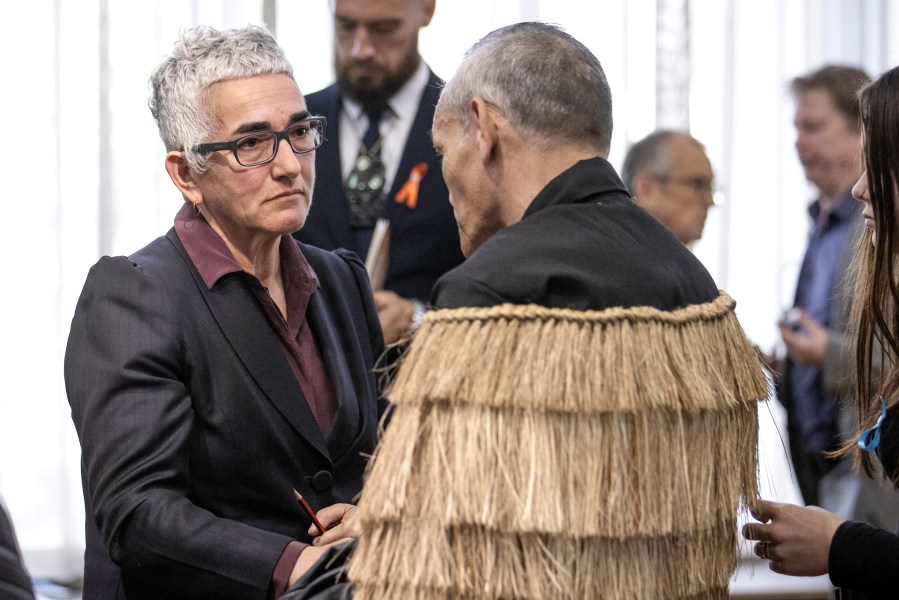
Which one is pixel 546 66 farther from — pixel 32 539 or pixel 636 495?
pixel 32 539

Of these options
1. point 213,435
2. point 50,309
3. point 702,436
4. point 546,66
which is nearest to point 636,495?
point 702,436

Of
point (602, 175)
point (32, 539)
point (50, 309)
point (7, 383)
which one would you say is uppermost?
point (602, 175)

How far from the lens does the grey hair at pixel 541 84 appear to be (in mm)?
1391

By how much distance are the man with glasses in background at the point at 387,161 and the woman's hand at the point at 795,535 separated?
1119 mm

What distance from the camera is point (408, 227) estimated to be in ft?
8.77

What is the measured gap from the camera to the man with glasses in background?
2676mm

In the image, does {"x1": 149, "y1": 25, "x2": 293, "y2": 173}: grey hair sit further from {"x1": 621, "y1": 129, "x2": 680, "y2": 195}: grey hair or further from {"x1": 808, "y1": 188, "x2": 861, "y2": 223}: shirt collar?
{"x1": 808, "y1": 188, "x2": 861, "y2": 223}: shirt collar

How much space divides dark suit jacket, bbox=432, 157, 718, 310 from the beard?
4.76ft

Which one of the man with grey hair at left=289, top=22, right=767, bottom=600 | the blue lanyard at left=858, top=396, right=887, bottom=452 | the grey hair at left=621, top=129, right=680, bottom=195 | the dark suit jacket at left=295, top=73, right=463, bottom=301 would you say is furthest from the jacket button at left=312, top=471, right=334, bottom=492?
the grey hair at left=621, top=129, right=680, bottom=195

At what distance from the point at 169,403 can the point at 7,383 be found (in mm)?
2399

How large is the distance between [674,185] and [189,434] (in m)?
1.94

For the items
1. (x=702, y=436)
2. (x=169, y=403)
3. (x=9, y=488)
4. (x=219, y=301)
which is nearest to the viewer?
(x=702, y=436)

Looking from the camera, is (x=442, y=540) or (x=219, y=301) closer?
(x=442, y=540)

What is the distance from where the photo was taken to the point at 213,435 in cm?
165
